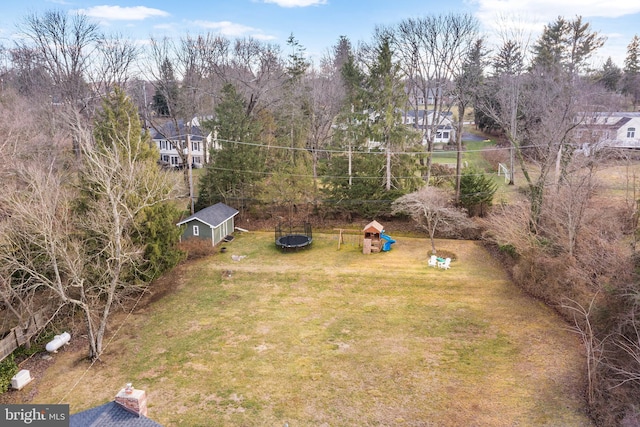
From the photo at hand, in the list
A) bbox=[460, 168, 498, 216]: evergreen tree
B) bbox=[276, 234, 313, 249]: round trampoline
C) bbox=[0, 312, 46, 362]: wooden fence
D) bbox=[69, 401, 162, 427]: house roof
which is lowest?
bbox=[0, 312, 46, 362]: wooden fence

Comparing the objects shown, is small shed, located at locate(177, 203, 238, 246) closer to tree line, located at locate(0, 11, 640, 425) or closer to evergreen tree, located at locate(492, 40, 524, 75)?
tree line, located at locate(0, 11, 640, 425)

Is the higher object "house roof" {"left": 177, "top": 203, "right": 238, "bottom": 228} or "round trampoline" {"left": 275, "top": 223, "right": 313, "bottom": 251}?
"house roof" {"left": 177, "top": 203, "right": 238, "bottom": 228}

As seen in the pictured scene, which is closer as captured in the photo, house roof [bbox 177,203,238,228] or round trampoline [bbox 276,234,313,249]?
round trampoline [bbox 276,234,313,249]

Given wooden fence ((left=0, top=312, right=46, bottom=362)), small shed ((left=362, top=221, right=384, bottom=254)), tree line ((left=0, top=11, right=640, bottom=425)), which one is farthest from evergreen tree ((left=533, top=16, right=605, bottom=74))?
wooden fence ((left=0, top=312, right=46, bottom=362))

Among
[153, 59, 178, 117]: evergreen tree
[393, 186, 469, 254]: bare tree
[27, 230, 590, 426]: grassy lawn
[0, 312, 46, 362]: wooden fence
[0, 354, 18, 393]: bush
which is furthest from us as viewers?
[153, 59, 178, 117]: evergreen tree

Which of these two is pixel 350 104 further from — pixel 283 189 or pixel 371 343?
pixel 371 343

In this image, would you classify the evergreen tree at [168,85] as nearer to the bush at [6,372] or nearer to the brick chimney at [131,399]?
the bush at [6,372]

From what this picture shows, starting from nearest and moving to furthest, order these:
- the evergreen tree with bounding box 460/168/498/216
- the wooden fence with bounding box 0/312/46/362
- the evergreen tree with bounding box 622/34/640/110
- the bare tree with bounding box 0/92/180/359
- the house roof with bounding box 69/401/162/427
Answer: the house roof with bounding box 69/401/162/427 → the bare tree with bounding box 0/92/180/359 → the wooden fence with bounding box 0/312/46/362 → the evergreen tree with bounding box 460/168/498/216 → the evergreen tree with bounding box 622/34/640/110

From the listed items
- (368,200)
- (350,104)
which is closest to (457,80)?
(350,104)
